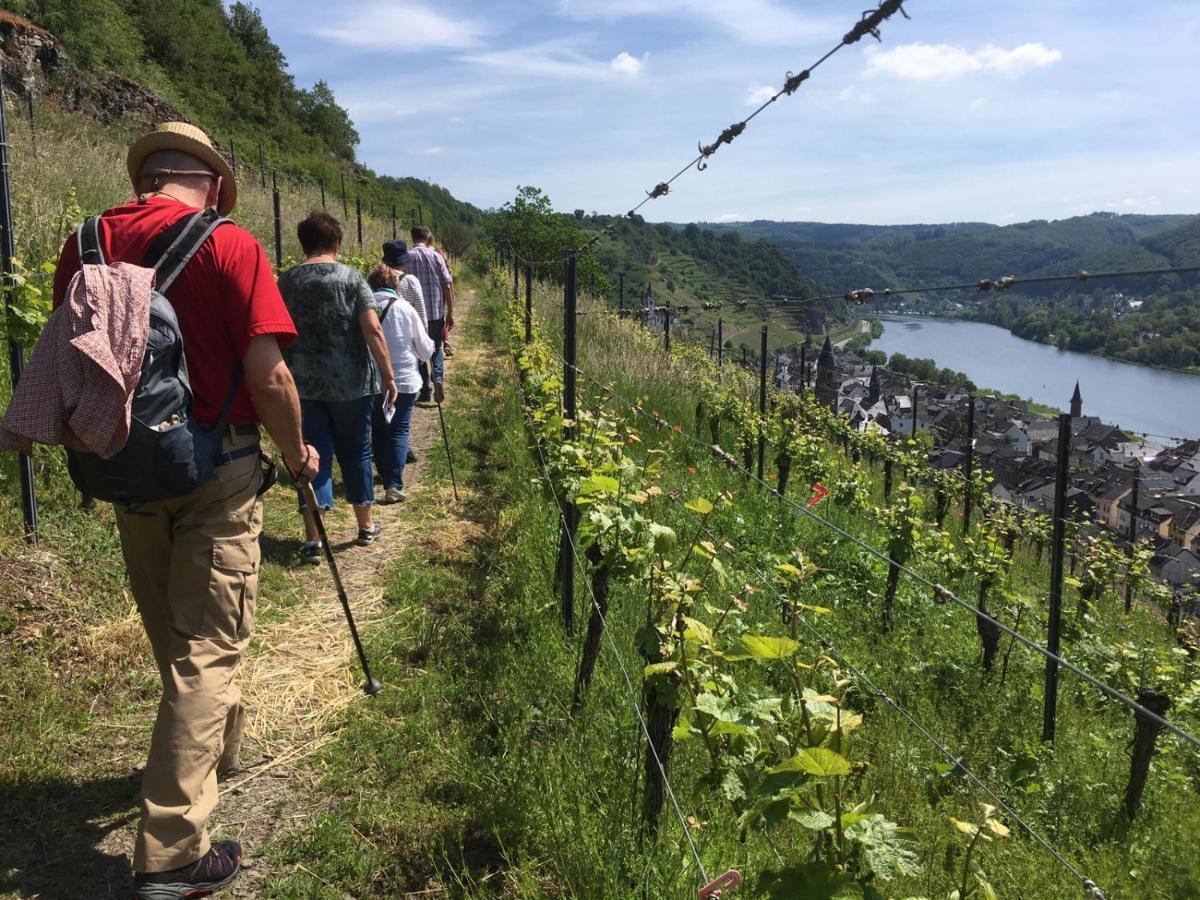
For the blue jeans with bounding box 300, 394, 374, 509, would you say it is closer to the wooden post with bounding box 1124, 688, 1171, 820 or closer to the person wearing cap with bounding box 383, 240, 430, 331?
the person wearing cap with bounding box 383, 240, 430, 331

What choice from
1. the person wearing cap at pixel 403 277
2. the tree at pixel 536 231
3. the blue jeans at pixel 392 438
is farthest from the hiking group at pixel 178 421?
the tree at pixel 536 231

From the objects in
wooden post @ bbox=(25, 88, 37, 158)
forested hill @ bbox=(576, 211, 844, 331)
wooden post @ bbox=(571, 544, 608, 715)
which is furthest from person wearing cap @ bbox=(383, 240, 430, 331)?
forested hill @ bbox=(576, 211, 844, 331)

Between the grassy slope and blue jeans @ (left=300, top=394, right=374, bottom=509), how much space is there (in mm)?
552

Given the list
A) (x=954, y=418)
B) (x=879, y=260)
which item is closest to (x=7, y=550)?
(x=954, y=418)

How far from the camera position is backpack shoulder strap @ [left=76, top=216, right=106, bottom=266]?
200cm

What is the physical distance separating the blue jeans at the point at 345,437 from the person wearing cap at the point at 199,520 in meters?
1.99

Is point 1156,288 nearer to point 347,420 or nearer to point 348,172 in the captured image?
point 347,420

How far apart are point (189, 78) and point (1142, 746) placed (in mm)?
34318

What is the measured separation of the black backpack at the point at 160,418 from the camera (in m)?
1.92

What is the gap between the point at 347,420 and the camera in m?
4.34

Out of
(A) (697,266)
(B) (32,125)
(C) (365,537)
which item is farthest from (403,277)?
(A) (697,266)

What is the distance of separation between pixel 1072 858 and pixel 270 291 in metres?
3.92

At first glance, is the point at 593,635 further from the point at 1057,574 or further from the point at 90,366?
the point at 1057,574

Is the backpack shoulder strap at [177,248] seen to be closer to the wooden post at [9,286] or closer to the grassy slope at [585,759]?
the grassy slope at [585,759]
